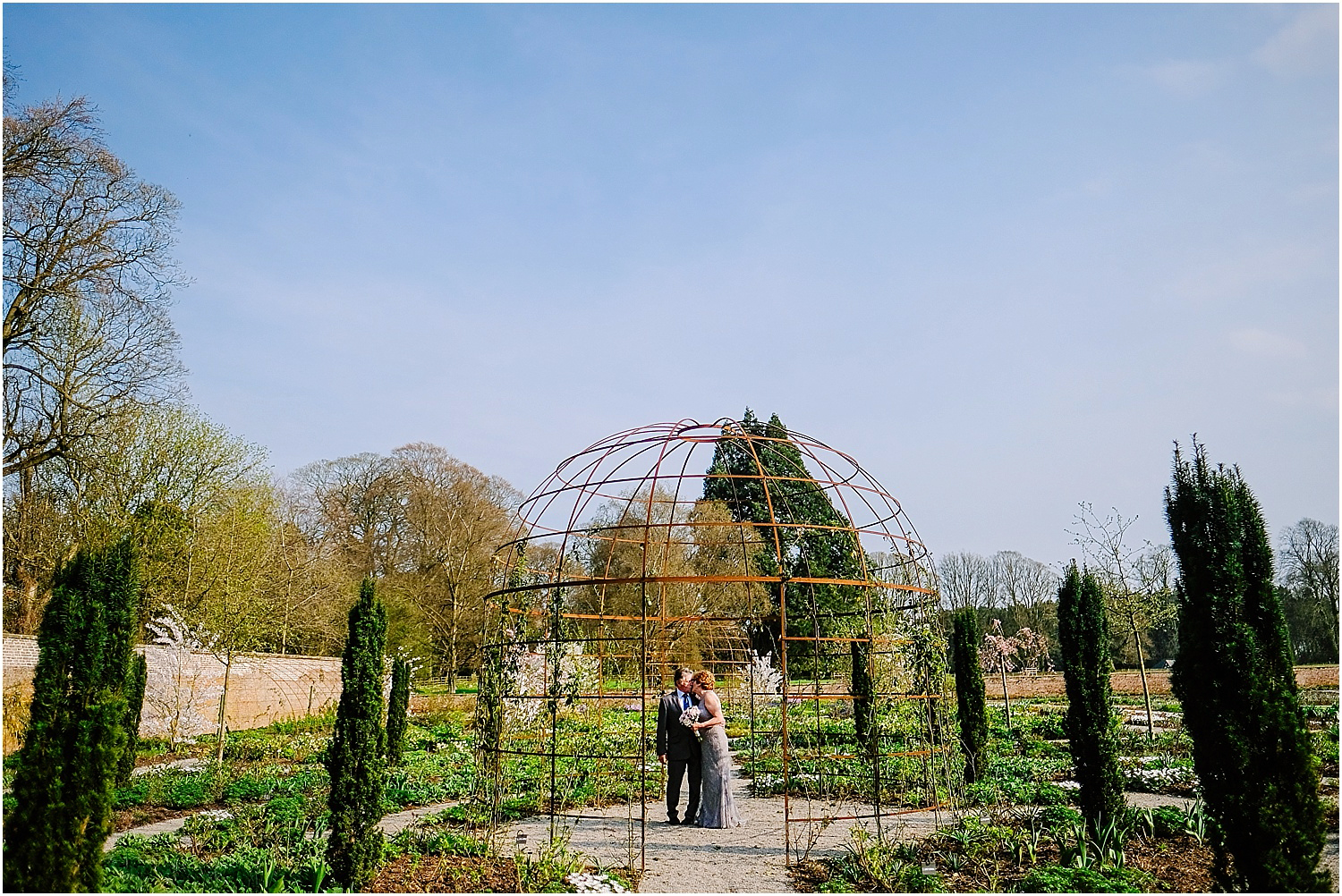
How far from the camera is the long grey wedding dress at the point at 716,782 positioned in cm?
898

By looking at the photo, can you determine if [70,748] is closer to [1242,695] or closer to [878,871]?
[878,871]

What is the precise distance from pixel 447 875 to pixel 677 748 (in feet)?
10.0

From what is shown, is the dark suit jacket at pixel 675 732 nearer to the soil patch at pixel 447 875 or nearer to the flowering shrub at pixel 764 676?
the soil patch at pixel 447 875

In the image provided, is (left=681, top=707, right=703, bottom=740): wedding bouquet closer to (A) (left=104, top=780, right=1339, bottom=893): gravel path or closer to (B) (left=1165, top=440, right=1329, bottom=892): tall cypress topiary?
(A) (left=104, top=780, right=1339, bottom=893): gravel path

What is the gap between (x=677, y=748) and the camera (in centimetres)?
923

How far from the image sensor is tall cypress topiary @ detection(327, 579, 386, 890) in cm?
640

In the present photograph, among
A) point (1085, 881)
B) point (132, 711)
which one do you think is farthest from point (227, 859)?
point (1085, 881)

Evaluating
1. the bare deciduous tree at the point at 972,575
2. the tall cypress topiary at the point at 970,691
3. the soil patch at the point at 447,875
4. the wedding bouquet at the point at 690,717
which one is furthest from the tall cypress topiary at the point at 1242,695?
the bare deciduous tree at the point at 972,575

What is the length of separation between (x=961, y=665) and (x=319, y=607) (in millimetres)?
17863

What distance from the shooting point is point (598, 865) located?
7320mm

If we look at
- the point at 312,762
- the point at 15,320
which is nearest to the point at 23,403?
the point at 15,320

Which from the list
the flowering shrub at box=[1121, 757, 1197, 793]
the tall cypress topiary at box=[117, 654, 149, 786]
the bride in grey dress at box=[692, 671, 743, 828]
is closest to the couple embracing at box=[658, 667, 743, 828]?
the bride in grey dress at box=[692, 671, 743, 828]

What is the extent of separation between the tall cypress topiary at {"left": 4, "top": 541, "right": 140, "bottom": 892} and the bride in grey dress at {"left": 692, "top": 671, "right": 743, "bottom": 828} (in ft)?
17.2

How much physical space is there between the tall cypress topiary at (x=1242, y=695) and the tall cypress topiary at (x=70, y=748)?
7339mm
